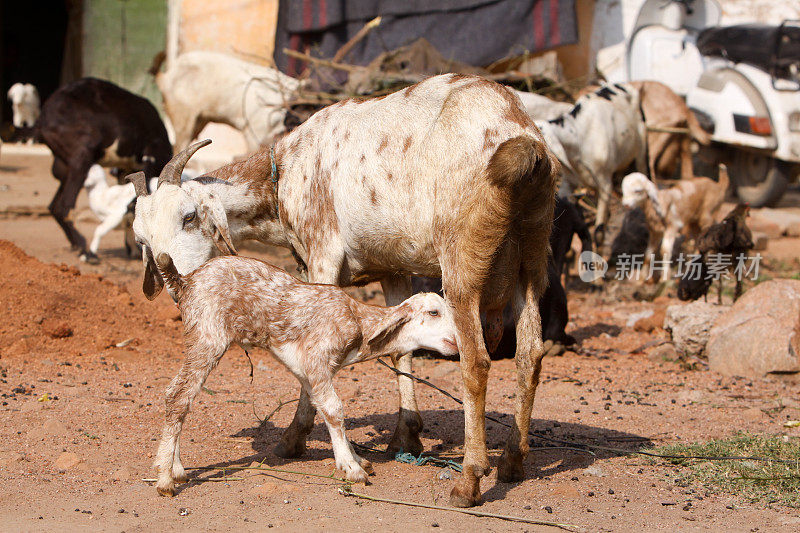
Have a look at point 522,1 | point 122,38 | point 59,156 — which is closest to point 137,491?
point 59,156

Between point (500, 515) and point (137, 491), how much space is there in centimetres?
183

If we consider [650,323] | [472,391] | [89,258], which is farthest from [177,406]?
[89,258]

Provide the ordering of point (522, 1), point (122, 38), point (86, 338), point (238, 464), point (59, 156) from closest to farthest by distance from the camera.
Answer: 1. point (238, 464)
2. point (86, 338)
3. point (59, 156)
4. point (522, 1)
5. point (122, 38)

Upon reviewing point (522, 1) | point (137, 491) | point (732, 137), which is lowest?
point (137, 491)

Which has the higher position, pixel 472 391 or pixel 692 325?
pixel 472 391

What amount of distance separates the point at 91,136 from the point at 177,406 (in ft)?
26.5

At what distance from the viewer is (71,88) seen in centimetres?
1200

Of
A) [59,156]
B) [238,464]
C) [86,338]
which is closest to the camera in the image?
[238,464]

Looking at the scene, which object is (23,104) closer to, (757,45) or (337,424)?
(757,45)

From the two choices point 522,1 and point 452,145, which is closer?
point 452,145

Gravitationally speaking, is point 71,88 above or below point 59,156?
above

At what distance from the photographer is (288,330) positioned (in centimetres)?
470

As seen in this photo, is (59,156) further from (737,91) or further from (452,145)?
(737,91)

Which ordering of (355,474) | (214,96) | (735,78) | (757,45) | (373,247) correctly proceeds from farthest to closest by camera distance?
(757,45), (735,78), (214,96), (373,247), (355,474)
